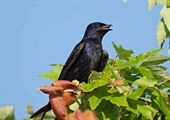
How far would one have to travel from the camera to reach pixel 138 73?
2.73 metres

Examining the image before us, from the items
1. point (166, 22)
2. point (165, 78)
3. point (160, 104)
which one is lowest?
point (160, 104)

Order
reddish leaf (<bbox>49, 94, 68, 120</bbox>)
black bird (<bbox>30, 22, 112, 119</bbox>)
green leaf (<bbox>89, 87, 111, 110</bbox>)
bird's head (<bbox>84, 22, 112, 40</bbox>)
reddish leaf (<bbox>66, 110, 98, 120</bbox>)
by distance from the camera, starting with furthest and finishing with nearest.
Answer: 1. bird's head (<bbox>84, 22, 112, 40</bbox>)
2. black bird (<bbox>30, 22, 112, 119</bbox>)
3. green leaf (<bbox>89, 87, 111, 110</bbox>)
4. reddish leaf (<bbox>49, 94, 68, 120</bbox>)
5. reddish leaf (<bbox>66, 110, 98, 120</bbox>)

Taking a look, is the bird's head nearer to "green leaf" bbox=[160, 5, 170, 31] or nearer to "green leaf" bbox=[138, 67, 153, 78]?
"green leaf" bbox=[160, 5, 170, 31]

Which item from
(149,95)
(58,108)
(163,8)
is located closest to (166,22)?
(163,8)

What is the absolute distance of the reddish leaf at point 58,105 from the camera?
2162 mm

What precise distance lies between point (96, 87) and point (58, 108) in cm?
31

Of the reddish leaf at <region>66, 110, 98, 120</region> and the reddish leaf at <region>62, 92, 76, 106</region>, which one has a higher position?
the reddish leaf at <region>66, 110, 98, 120</region>

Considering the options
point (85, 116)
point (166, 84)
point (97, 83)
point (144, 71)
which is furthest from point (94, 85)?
point (85, 116)

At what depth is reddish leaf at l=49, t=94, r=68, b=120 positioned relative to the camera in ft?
7.09

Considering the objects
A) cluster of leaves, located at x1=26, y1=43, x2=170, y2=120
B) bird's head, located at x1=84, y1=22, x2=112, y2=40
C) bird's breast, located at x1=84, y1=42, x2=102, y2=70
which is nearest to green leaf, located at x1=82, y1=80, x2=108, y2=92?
cluster of leaves, located at x1=26, y1=43, x2=170, y2=120

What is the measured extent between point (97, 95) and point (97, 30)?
329cm

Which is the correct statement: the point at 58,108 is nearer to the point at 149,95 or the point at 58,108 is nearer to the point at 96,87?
the point at 96,87

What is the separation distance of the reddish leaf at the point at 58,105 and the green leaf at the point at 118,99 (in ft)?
1.03

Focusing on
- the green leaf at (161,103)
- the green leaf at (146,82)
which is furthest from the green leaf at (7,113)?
the green leaf at (161,103)
